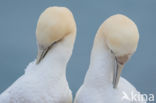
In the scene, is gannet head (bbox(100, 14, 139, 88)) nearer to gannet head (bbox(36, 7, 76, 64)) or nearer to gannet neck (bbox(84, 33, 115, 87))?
gannet neck (bbox(84, 33, 115, 87))

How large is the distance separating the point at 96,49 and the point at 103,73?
0.51ft

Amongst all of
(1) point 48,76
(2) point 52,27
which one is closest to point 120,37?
(2) point 52,27

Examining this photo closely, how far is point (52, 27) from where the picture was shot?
2.33m

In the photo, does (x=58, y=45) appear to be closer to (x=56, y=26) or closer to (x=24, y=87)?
(x=56, y=26)

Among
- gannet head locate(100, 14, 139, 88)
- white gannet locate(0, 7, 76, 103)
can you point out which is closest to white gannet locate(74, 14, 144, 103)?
gannet head locate(100, 14, 139, 88)

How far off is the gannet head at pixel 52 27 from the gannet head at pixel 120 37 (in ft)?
0.77

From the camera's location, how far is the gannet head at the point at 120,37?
7.45ft

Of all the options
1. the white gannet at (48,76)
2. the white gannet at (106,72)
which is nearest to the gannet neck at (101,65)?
the white gannet at (106,72)

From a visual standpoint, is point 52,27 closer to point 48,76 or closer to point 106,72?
point 48,76

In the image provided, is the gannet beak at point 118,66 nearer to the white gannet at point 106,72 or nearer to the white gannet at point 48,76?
the white gannet at point 106,72

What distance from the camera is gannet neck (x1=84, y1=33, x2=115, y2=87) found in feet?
8.06

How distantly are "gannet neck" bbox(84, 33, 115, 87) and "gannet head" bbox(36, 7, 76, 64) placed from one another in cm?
21

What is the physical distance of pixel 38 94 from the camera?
2.47 m

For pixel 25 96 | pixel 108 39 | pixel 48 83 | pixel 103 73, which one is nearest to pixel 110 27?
pixel 108 39
